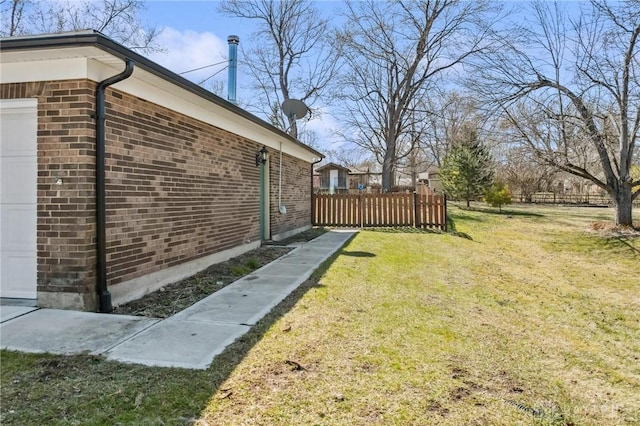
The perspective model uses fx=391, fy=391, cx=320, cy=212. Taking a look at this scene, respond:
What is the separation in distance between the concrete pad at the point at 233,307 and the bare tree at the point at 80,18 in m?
16.5

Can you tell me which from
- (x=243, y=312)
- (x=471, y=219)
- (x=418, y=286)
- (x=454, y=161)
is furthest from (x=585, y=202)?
(x=243, y=312)

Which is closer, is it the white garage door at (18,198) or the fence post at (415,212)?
the white garage door at (18,198)

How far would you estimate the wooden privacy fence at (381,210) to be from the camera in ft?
44.5

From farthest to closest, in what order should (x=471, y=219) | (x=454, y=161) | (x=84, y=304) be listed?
(x=454, y=161), (x=471, y=219), (x=84, y=304)

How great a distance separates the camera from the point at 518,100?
516 inches

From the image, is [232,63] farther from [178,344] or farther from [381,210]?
[381,210]

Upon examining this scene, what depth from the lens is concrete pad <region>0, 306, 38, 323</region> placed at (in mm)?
3773

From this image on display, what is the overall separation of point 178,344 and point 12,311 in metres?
2.01

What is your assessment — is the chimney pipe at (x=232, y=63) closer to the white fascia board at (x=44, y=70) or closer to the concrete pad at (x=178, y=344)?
the white fascia board at (x=44, y=70)

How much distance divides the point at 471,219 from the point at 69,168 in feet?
54.2

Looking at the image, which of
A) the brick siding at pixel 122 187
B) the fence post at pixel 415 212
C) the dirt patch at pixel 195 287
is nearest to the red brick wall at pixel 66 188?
the brick siding at pixel 122 187

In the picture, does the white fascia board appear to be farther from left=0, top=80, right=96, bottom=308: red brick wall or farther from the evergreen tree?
the evergreen tree

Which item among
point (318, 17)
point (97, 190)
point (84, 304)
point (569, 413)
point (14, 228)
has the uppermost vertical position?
point (318, 17)

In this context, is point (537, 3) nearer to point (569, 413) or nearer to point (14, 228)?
point (569, 413)
